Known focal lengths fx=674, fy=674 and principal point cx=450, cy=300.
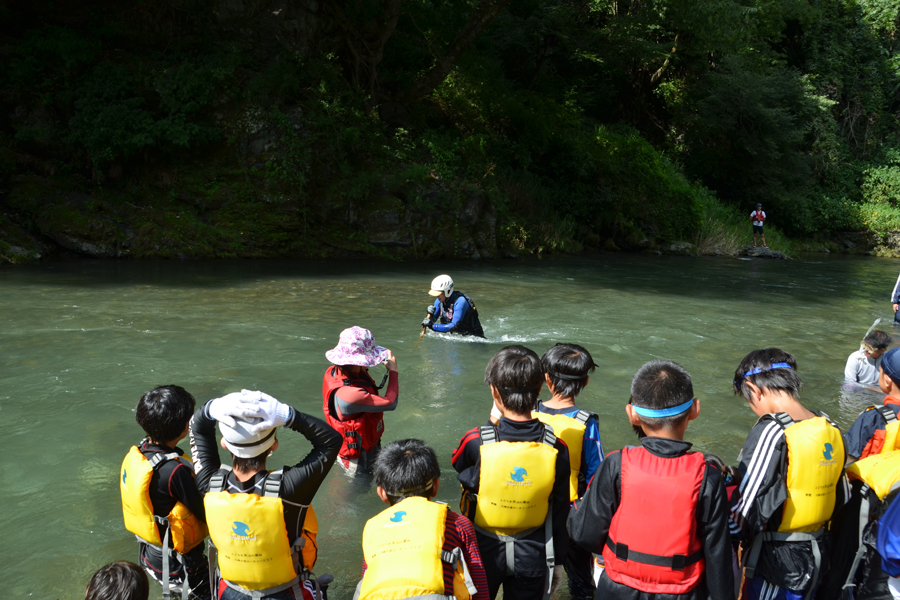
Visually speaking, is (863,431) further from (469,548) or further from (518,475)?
(469,548)

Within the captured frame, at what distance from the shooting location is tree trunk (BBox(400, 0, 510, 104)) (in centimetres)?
2180

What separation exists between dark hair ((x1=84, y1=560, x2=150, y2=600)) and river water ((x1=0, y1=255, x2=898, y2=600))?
142cm

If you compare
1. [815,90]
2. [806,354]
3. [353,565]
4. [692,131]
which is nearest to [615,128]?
[692,131]

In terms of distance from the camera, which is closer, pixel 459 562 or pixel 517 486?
pixel 459 562

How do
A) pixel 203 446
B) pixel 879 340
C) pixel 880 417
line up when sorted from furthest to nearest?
1. pixel 879 340
2. pixel 880 417
3. pixel 203 446

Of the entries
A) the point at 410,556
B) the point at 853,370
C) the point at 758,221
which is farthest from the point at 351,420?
the point at 758,221

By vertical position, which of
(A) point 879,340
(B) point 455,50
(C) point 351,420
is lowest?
(C) point 351,420

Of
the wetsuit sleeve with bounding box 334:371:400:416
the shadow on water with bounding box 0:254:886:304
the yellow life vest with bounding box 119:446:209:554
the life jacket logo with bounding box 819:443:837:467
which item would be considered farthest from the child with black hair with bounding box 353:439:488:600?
the shadow on water with bounding box 0:254:886:304

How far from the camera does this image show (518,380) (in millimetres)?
3076

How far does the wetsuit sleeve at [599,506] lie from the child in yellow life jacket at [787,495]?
62 centimetres

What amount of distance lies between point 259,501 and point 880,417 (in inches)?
117

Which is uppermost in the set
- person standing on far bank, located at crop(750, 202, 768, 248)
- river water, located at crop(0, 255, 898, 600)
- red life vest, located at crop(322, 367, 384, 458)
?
person standing on far bank, located at crop(750, 202, 768, 248)

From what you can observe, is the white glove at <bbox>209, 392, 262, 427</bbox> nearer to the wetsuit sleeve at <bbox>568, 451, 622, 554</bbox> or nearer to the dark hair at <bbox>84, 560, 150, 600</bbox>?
the dark hair at <bbox>84, 560, 150, 600</bbox>

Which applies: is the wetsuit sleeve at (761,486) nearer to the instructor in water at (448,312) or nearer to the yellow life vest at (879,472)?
the yellow life vest at (879,472)
